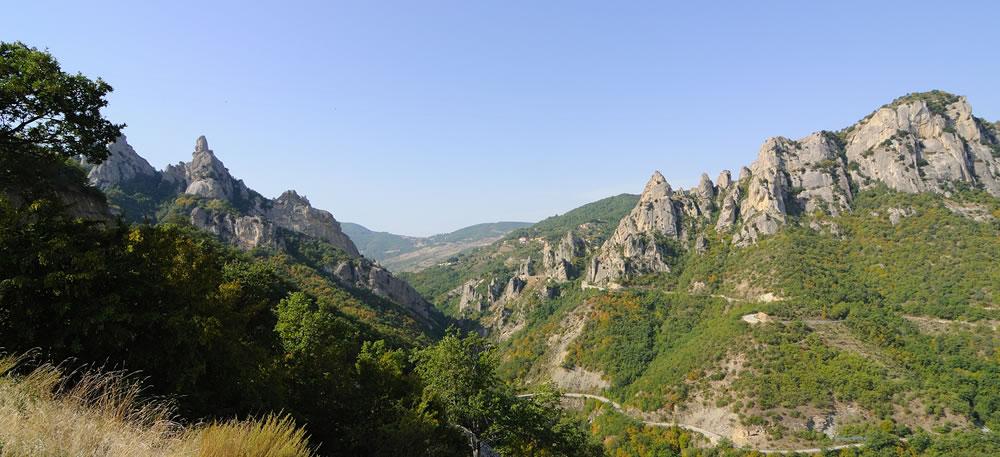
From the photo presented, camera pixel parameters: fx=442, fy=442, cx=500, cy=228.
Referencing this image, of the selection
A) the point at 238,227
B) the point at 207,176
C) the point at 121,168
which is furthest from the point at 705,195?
the point at 121,168

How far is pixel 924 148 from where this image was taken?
117812mm

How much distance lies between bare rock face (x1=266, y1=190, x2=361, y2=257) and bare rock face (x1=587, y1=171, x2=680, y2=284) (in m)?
74.2

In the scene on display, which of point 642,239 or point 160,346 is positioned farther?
point 642,239

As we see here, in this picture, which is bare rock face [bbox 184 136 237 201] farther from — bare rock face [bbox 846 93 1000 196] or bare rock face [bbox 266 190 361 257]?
bare rock face [bbox 846 93 1000 196]

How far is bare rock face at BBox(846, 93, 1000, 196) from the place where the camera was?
361 ft

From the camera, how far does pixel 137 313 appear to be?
1030cm

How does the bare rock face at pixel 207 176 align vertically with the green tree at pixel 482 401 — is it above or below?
above

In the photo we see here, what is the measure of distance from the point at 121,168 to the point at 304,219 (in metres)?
42.7

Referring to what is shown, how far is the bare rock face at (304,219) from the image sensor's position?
128125 mm

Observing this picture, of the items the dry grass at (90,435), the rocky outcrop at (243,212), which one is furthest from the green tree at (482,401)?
the rocky outcrop at (243,212)

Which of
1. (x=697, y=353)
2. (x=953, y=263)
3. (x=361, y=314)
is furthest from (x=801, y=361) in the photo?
(x=361, y=314)

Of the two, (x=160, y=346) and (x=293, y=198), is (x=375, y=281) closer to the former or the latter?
(x=293, y=198)

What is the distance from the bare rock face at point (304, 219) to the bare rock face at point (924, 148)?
5688 inches

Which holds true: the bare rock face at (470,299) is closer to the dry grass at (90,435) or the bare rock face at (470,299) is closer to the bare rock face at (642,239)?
the bare rock face at (642,239)
